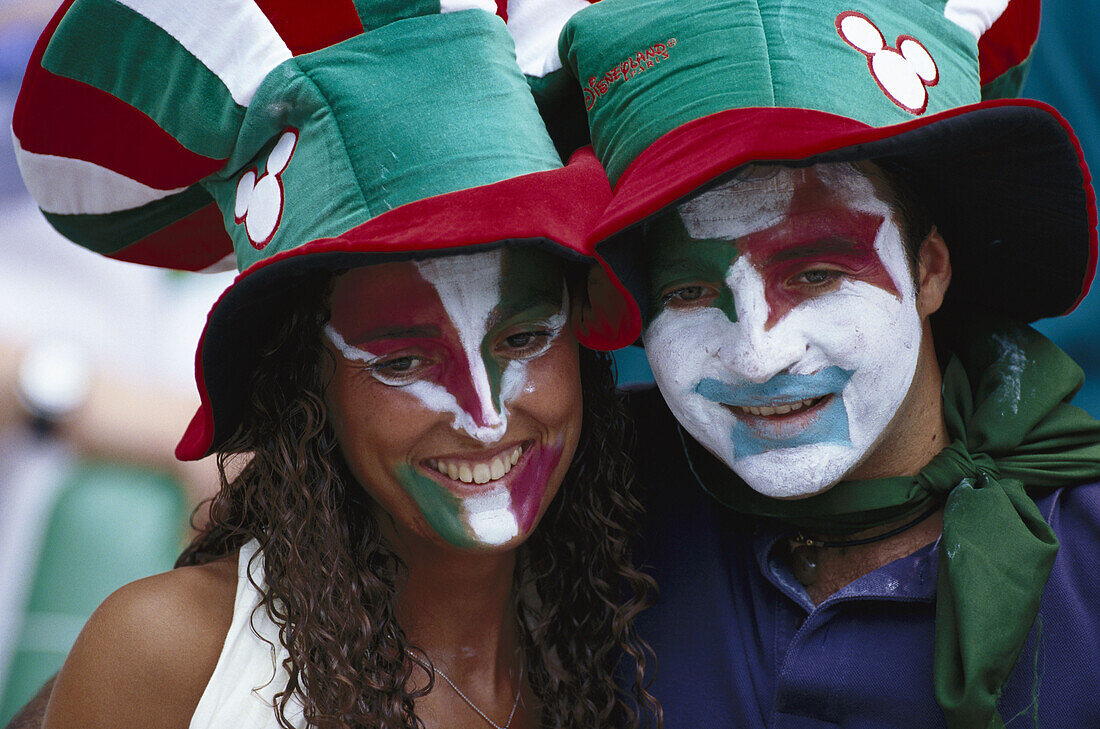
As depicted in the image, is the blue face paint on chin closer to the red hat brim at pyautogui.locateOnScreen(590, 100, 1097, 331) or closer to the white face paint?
the red hat brim at pyautogui.locateOnScreen(590, 100, 1097, 331)

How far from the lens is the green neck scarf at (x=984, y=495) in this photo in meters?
1.67

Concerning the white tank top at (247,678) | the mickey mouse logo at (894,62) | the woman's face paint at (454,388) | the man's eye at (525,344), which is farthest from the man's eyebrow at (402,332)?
the mickey mouse logo at (894,62)

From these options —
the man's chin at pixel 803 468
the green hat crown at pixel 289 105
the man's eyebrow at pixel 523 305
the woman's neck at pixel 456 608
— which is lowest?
the woman's neck at pixel 456 608

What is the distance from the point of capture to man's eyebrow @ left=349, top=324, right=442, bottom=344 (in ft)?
5.90

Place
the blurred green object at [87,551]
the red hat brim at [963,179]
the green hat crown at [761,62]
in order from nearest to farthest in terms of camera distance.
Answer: the red hat brim at [963,179]
the green hat crown at [761,62]
the blurred green object at [87,551]

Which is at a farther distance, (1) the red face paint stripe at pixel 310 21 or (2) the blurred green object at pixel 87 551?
(2) the blurred green object at pixel 87 551

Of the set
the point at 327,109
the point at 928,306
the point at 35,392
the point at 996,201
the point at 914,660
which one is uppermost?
the point at 327,109

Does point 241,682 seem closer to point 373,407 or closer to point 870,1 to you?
point 373,407

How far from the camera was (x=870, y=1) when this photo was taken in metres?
1.81

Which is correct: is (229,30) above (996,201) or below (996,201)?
above

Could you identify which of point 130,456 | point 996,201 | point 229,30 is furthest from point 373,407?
point 130,456

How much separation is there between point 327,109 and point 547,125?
0.52 m

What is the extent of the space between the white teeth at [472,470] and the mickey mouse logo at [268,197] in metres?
0.48

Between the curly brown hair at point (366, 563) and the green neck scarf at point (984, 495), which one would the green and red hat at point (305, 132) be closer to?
the curly brown hair at point (366, 563)
